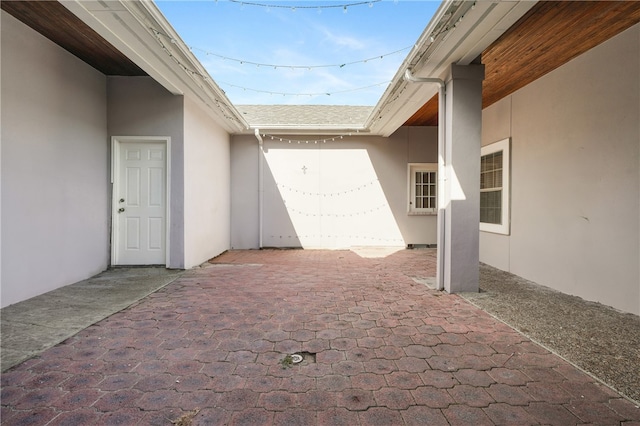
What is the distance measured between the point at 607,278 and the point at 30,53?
674cm

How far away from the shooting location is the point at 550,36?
125 inches

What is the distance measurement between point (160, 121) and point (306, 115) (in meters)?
4.07

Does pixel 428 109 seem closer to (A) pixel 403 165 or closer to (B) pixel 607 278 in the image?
(A) pixel 403 165

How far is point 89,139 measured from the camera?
4.41 meters

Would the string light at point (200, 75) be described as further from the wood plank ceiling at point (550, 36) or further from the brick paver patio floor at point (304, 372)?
the wood plank ceiling at point (550, 36)

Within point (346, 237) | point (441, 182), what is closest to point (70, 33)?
point (441, 182)

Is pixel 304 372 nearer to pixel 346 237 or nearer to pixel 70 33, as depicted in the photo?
pixel 70 33

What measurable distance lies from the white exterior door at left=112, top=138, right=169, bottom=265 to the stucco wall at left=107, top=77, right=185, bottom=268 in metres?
0.16

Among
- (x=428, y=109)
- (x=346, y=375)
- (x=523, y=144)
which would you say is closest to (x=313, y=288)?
(x=346, y=375)

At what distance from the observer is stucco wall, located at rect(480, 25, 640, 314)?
3.04m

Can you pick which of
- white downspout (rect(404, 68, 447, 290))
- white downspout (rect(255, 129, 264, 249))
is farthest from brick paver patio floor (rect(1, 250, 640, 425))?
white downspout (rect(255, 129, 264, 249))

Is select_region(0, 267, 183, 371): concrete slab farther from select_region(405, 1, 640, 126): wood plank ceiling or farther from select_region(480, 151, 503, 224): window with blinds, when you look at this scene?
select_region(480, 151, 503, 224): window with blinds

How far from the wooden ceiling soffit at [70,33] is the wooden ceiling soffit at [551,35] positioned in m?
4.56

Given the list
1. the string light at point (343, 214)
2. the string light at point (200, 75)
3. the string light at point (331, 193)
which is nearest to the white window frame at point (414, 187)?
the string light at point (343, 214)
